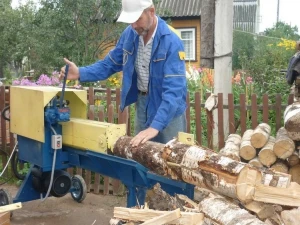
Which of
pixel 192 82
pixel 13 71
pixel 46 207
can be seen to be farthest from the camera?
pixel 13 71

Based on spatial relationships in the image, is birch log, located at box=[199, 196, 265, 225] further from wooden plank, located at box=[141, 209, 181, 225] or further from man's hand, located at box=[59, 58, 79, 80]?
man's hand, located at box=[59, 58, 79, 80]

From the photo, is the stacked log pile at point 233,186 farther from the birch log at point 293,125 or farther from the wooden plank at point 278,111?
the wooden plank at point 278,111

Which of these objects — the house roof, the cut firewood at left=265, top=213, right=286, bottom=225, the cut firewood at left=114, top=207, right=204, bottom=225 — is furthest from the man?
the house roof

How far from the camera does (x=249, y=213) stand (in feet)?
9.32

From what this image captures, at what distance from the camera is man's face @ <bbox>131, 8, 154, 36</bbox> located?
379 cm

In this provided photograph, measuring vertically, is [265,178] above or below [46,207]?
above

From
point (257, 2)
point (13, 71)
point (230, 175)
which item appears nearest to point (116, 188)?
point (230, 175)

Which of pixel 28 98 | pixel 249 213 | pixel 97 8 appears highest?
pixel 97 8

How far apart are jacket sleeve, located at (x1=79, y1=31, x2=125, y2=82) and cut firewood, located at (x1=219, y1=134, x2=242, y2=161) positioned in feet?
5.21

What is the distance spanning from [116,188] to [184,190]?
2962mm

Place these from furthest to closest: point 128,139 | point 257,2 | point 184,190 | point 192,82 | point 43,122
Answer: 1. point 257,2
2. point 192,82
3. point 43,122
4. point 128,139
5. point 184,190

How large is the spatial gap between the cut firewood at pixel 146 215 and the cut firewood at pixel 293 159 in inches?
100

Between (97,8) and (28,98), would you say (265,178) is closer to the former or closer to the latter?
(28,98)

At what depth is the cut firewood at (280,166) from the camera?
5.12 meters
